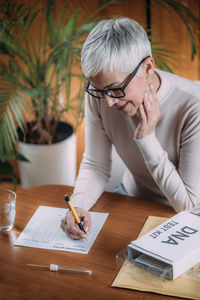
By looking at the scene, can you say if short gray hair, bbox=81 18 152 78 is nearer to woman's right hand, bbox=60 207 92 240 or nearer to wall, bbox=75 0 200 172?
woman's right hand, bbox=60 207 92 240

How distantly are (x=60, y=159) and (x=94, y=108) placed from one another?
1.28m

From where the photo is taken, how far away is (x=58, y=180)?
3.00m

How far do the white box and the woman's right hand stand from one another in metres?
0.21

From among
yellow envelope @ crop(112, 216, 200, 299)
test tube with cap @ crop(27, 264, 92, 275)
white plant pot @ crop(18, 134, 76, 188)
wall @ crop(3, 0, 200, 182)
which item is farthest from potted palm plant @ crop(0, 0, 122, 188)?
yellow envelope @ crop(112, 216, 200, 299)

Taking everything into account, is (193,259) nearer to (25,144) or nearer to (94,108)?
(94,108)

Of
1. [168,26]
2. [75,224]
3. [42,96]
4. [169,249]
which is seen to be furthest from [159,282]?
[168,26]

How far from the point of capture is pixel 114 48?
1259mm

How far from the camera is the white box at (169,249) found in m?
1.11

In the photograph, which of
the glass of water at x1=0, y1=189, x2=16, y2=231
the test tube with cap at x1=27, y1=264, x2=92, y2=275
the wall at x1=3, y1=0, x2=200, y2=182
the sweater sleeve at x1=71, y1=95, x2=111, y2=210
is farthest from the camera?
the wall at x1=3, y1=0, x2=200, y2=182

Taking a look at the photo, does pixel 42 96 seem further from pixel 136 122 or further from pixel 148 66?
pixel 148 66

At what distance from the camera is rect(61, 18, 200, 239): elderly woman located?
1288 mm

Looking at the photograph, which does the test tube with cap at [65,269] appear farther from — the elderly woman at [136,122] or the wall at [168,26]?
the wall at [168,26]

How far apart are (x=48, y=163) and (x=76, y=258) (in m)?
1.70

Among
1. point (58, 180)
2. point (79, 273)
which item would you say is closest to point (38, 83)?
point (58, 180)
